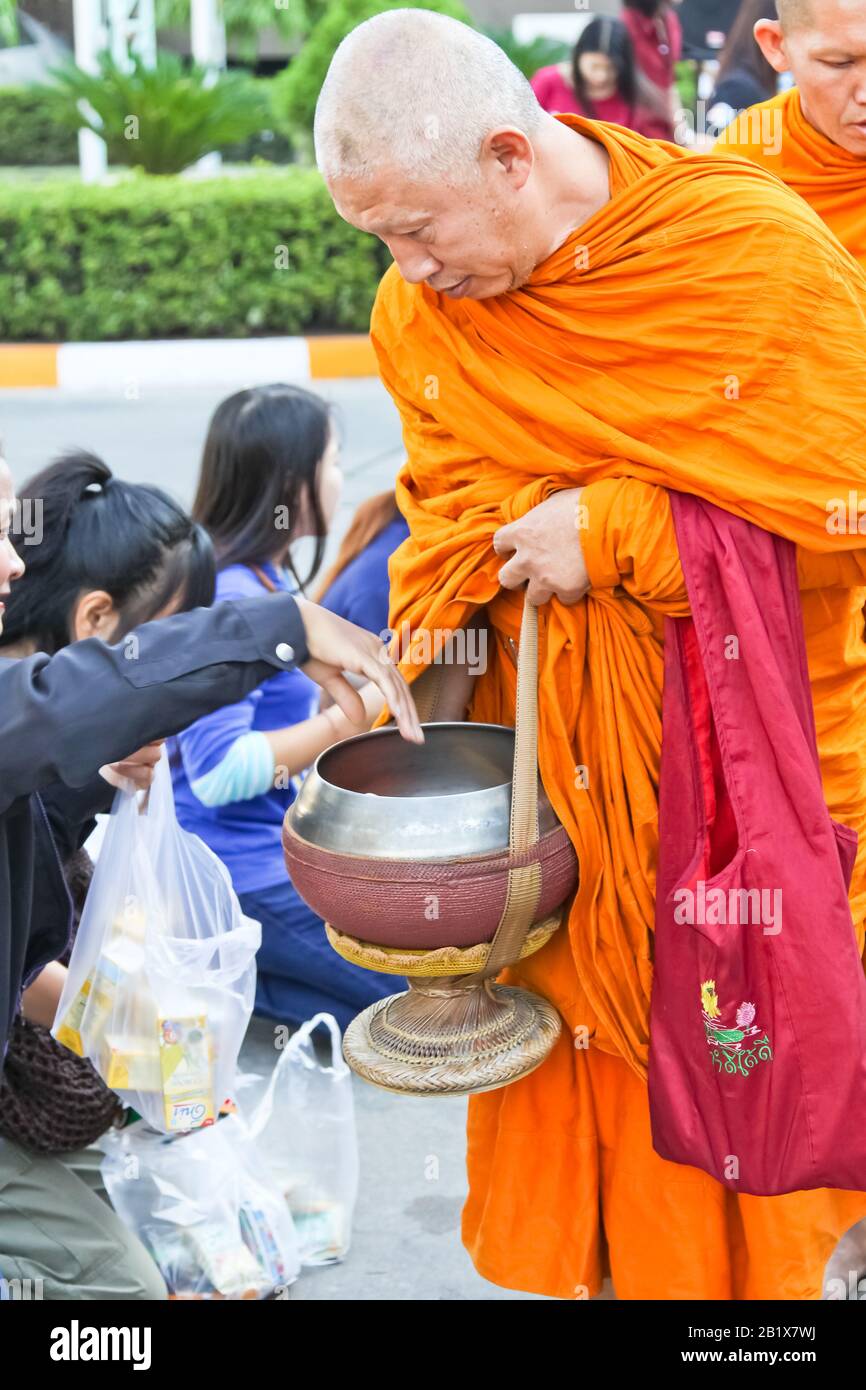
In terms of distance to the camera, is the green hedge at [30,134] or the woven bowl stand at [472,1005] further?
the green hedge at [30,134]

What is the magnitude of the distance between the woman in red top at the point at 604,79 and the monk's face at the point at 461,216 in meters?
6.67

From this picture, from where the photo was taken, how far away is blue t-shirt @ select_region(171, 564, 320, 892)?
3.67 m

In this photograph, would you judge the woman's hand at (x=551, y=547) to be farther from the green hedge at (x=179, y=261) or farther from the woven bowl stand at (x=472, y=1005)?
the green hedge at (x=179, y=261)

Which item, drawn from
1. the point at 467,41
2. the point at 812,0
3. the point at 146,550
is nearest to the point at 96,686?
the point at 467,41

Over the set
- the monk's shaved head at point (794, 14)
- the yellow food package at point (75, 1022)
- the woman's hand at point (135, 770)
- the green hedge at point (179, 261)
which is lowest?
the green hedge at point (179, 261)

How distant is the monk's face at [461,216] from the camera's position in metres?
2.01

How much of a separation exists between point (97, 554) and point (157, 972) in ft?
2.25

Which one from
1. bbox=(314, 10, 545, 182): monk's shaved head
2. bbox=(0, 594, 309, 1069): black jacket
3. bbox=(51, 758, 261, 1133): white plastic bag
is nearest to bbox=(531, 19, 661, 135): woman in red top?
bbox=(51, 758, 261, 1133): white plastic bag

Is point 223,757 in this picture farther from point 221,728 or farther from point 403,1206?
→ point 403,1206

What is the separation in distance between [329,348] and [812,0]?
8069mm

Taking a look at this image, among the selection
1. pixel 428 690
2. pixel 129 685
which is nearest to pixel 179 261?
pixel 428 690

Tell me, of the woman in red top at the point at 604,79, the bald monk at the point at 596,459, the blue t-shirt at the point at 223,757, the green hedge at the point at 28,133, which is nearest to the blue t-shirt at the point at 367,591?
the blue t-shirt at the point at 223,757

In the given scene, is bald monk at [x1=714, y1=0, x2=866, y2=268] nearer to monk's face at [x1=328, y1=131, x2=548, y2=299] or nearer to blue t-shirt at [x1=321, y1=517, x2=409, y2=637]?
monk's face at [x1=328, y1=131, x2=548, y2=299]

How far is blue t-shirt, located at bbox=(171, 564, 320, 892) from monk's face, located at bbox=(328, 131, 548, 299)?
164 centimetres
